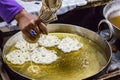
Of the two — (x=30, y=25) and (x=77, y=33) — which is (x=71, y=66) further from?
(x=30, y=25)

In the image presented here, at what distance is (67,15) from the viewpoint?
2570 mm

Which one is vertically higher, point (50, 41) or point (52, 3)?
point (52, 3)

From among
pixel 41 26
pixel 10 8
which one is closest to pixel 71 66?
pixel 41 26

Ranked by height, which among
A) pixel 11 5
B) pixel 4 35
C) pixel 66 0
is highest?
pixel 11 5

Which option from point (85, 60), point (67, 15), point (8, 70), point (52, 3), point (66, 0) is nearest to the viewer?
point (52, 3)

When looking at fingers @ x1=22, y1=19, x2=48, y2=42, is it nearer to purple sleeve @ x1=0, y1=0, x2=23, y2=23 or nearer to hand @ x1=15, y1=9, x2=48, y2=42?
hand @ x1=15, y1=9, x2=48, y2=42

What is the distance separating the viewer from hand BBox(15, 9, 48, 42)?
1.36 meters

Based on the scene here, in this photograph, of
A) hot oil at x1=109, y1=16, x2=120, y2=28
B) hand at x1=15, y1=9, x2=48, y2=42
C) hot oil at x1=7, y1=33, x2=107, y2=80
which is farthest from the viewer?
hot oil at x1=109, y1=16, x2=120, y2=28

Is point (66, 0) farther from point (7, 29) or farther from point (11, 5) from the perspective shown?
point (11, 5)

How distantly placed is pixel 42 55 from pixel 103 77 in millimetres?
511

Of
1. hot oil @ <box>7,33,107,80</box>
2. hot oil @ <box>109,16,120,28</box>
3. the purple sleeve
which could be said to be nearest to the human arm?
the purple sleeve

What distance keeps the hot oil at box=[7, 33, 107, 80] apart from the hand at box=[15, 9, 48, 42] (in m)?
0.39

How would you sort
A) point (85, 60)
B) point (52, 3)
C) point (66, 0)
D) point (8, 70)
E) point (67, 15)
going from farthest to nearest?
point (67, 15) < point (66, 0) < point (85, 60) < point (8, 70) < point (52, 3)

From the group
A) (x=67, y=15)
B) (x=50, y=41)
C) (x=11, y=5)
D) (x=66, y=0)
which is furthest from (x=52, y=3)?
(x=67, y=15)
